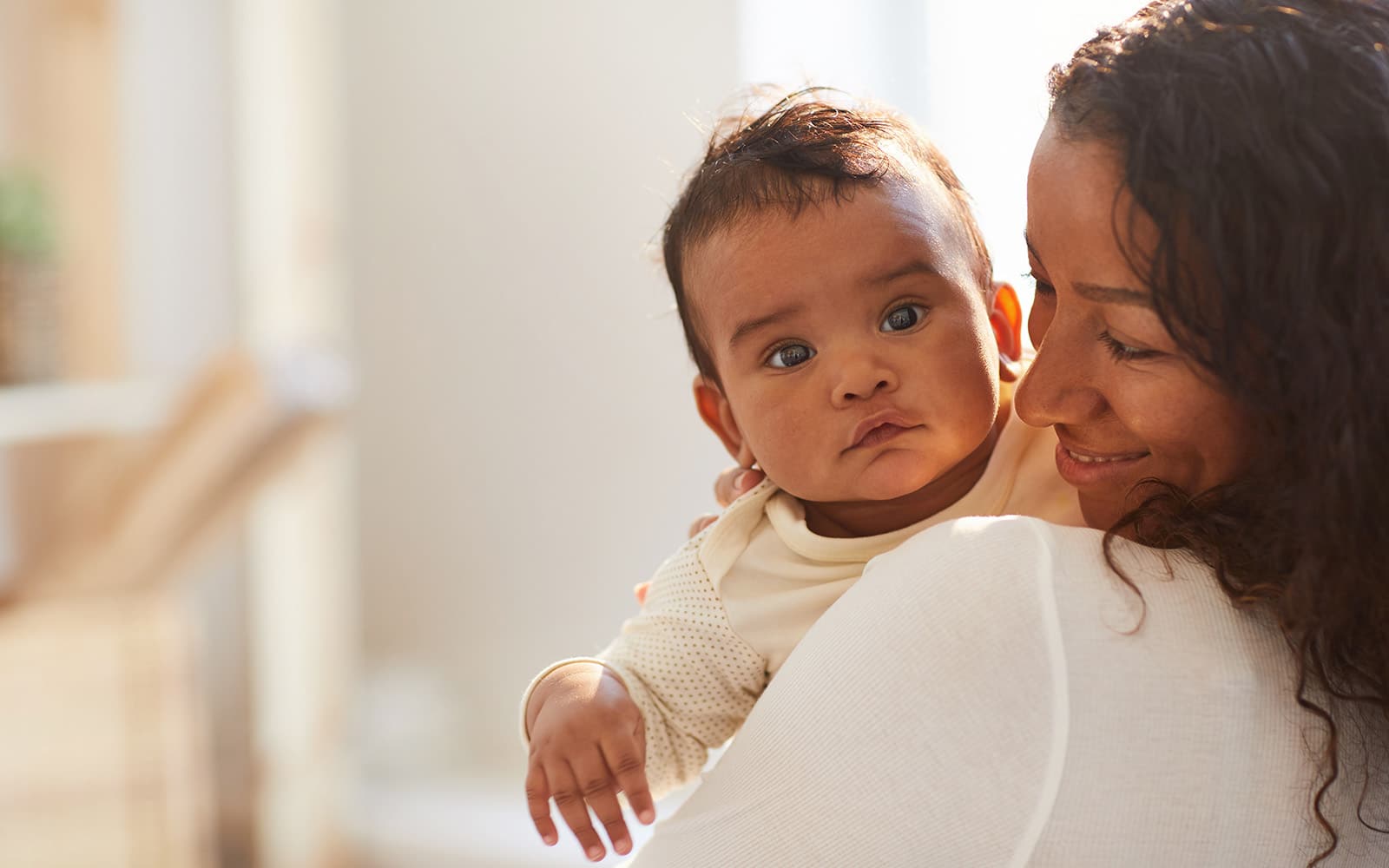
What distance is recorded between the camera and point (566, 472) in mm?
2957

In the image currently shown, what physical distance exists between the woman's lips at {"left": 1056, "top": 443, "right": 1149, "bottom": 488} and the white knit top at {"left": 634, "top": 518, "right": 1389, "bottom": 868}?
0.08 meters

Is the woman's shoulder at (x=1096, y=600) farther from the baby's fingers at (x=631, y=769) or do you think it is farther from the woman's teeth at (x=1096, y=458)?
the baby's fingers at (x=631, y=769)

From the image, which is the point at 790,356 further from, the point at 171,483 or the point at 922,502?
the point at 171,483

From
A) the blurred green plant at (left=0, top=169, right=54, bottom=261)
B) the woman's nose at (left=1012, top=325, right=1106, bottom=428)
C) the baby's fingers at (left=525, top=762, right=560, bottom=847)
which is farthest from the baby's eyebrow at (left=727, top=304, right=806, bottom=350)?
the blurred green plant at (left=0, top=169, right=54, bottom=261)

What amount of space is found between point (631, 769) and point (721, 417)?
34 cm

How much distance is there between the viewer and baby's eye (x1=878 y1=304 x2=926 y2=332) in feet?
3.05

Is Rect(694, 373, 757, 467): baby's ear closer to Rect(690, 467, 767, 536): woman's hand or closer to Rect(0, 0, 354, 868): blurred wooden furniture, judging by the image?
Rect(690, 467, 767, 536): woman's hand

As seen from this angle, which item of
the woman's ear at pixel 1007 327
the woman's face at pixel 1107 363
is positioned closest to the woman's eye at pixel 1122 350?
the woman's face at pixel 1107 363

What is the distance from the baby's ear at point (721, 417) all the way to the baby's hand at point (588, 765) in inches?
10.1

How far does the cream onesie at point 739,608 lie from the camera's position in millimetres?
926

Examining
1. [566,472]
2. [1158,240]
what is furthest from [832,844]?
[566,472]

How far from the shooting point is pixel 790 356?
3.13 feet

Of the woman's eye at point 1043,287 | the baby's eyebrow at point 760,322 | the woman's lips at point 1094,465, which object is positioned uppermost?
the woman's eye at point 1043,287

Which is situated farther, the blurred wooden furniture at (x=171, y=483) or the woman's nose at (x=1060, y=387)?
the blurred wooden furniture at (x=171, y=483)
